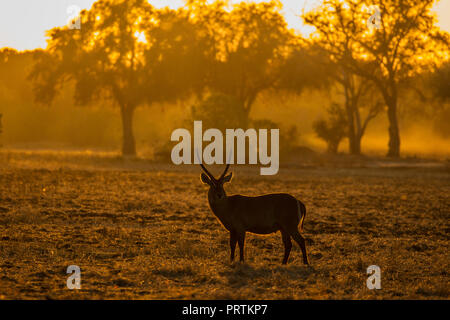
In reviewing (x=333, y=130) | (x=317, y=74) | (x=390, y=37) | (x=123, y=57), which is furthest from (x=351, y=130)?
(x=123, y=57)

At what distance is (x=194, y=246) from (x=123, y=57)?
38.5m

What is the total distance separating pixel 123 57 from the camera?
4806 centimetres

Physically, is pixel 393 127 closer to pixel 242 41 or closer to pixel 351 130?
pixel 351 130

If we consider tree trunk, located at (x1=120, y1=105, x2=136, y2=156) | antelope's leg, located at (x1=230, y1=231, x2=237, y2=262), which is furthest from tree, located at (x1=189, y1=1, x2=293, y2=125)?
antelope's leg, located at (x1=230, y1=231, x2=237, y2=262)

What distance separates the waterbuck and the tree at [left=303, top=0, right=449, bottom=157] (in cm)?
3742

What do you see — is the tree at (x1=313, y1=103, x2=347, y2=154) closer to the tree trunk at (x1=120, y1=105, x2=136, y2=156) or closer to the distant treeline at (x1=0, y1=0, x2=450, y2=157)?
the distant treeline at (x1=0, y1=0, x2=450, y2=157)

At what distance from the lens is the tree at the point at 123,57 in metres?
46.8

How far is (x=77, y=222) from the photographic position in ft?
46.8

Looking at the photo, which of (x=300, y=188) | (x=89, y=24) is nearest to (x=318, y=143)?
(x=89, y=24)

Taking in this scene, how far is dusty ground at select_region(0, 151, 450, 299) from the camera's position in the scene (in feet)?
27.9

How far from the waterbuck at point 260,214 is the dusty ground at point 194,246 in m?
0.51

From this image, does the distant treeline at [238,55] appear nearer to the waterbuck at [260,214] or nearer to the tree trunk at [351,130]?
→ the tree trunk at [351,130]

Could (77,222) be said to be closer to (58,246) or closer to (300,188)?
(58,246)

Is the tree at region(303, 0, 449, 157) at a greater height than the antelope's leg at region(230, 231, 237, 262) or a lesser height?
greater
